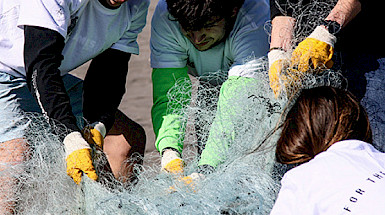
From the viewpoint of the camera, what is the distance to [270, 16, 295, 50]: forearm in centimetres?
183

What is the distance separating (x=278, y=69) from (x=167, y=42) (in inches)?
21.3

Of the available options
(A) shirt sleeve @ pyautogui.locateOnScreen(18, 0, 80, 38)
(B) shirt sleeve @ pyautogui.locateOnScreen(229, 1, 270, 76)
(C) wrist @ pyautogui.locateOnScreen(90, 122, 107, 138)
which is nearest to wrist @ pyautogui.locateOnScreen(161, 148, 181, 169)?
(C) wrist @ pyautogui.locateOnScreen(90, 122, 107, 138)

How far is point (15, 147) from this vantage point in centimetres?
187

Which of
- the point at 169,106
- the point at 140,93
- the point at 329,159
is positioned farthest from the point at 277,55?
the point at 140,93

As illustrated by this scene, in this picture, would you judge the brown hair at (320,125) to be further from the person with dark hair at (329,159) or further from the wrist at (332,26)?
the wrist at (332,26)

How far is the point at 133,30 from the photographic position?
2.22 metres

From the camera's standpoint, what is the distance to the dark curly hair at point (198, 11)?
70.9 inches

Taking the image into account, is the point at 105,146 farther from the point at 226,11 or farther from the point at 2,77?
the point at 226,11

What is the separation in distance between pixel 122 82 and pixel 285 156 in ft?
3.30

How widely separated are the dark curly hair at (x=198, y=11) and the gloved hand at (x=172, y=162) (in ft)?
1.64

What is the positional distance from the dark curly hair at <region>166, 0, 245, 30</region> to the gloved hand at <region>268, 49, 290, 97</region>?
0.83ft

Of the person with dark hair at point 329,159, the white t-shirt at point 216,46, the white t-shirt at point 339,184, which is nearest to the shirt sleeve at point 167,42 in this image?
the white t-shirt at point 216,46

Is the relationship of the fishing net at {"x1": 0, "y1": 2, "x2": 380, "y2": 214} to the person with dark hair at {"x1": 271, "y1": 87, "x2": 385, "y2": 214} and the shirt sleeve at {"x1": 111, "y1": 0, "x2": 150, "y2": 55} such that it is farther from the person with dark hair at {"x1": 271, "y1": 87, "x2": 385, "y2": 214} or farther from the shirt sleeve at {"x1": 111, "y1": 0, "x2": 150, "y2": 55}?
the shirt sleeve at {"x1": 111, "y1": 0, "x2": 150, "y2": 55}

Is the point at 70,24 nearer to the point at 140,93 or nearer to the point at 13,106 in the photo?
the point at 13,106
